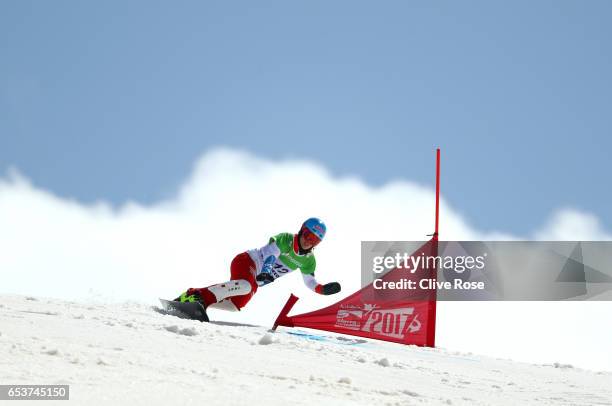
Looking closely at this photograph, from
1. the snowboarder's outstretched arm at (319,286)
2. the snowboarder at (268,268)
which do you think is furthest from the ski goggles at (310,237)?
the snowboarder's outstretched arm at (319,286)

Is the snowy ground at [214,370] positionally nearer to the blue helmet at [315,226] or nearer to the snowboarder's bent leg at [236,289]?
the snowboarder's bent leg at [236,289]

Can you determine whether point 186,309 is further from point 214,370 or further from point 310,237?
point 214,370

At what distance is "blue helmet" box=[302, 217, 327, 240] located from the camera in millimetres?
7633

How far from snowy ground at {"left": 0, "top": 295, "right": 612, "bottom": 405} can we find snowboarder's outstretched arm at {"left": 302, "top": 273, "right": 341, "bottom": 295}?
1.50 m

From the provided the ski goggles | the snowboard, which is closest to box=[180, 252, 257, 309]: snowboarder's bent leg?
the snowboard

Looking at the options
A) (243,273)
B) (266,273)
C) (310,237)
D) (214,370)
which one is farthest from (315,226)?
(214,370)

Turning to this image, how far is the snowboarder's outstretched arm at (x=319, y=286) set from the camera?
776 cm

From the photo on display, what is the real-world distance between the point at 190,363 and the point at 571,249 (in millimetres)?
8050

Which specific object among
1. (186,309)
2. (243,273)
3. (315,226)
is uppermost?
(315,226)

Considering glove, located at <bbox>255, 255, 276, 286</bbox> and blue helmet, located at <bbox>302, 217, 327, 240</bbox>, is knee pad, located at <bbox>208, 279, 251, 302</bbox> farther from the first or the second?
blue helmet, located at <bbox>302, 217, 327, 240</bbox>

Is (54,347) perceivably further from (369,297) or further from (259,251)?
(369,297)

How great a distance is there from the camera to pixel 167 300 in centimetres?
730

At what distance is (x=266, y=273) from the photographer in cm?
790

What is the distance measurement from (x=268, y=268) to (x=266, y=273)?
0.07 metres
